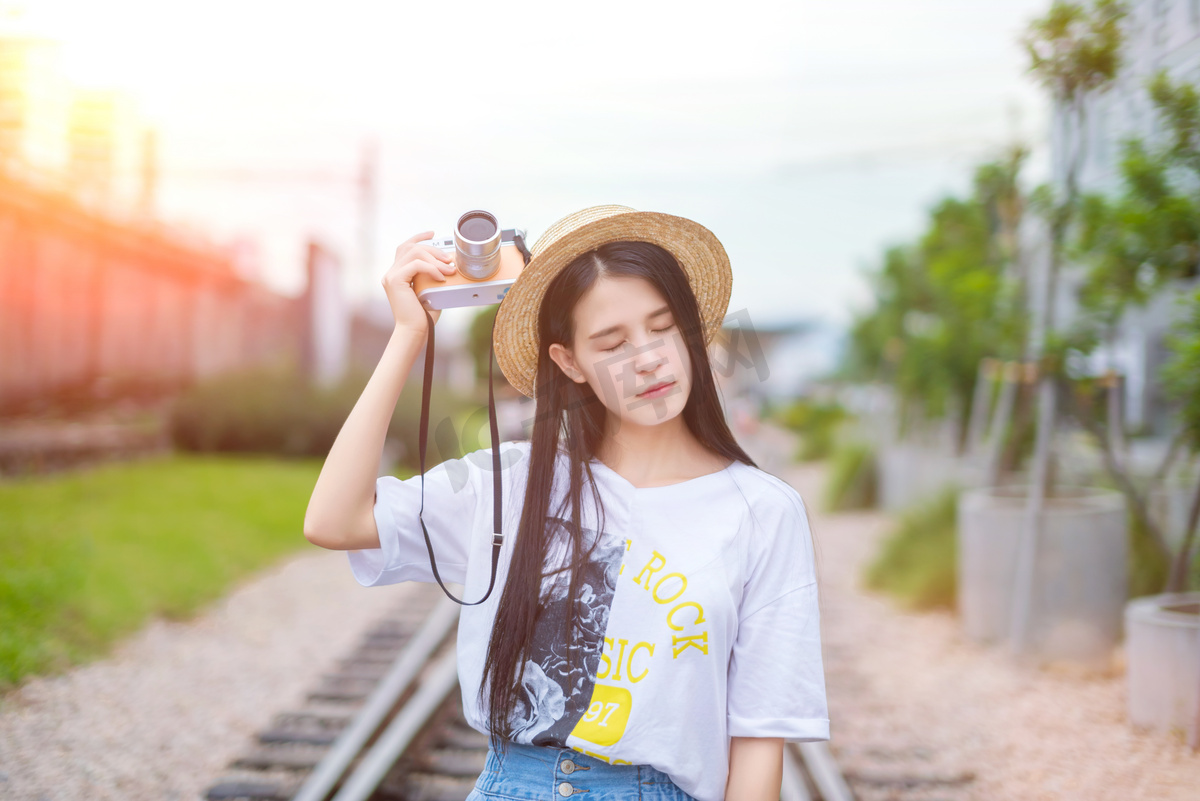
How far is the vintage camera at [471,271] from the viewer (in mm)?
1639

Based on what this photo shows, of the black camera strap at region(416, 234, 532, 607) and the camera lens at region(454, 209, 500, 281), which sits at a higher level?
the camera lens at region(454, 209, 500, 281)

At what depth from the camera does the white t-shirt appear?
152cm

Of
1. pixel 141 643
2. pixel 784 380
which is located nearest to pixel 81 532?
pixel 141 643

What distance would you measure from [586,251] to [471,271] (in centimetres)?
23

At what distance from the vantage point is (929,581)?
616 cm

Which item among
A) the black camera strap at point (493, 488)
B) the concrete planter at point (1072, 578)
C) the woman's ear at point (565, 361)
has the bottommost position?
the concrete planter at point (1072, 578)

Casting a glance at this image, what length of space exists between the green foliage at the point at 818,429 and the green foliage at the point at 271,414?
7.78m

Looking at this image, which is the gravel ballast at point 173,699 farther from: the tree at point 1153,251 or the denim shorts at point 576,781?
the tree at point 1153,251

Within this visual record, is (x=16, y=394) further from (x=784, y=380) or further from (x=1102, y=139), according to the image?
(x=784, y=380)

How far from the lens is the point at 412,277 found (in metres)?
1.67

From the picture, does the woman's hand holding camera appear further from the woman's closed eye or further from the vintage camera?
the woman's closed eye

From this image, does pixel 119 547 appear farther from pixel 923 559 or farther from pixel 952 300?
pixel 952 300

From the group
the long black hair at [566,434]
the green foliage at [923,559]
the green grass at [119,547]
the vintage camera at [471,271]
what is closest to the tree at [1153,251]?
the green foliage at [923,559]

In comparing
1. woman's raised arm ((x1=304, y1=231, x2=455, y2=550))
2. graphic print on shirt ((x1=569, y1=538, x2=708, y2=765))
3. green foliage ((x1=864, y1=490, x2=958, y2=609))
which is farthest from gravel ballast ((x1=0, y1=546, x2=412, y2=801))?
green foliage ((x1=864, y1=490, x2=958, y2=609))
